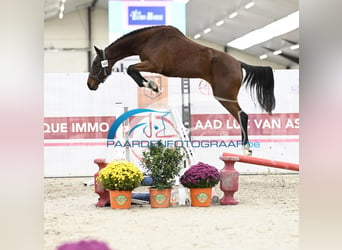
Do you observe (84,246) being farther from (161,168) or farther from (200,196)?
(200,196)

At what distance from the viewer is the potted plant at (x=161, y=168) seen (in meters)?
2.79

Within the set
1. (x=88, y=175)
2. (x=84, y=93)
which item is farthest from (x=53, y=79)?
(x=88, y=175)

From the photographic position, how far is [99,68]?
2789 millimetres

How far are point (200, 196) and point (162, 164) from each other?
28 centimetres

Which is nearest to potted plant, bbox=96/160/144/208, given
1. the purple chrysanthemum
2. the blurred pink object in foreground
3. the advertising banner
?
the purple chrysanthemum

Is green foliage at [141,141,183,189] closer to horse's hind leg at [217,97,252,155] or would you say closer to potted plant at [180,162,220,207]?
potted plant at [180,162,220,207]

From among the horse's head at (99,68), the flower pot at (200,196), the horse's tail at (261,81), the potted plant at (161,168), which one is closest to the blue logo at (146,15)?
the horse's head at (99,68)

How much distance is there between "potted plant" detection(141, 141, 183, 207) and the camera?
279cm

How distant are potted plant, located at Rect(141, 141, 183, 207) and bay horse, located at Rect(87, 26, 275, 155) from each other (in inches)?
13.9
